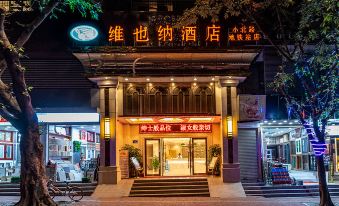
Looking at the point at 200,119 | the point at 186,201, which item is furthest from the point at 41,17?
the point at 200,119

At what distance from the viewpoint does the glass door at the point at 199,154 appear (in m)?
27.0

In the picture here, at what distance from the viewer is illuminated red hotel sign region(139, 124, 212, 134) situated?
2688 centimetres

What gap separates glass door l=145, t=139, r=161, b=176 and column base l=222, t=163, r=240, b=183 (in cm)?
456

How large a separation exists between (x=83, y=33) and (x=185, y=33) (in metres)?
5.27

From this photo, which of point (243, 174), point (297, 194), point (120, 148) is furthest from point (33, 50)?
point (297, 194)

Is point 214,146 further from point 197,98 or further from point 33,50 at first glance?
point 33,50

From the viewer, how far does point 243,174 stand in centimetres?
2536

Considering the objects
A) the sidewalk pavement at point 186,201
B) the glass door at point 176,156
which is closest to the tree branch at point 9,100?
the sidewalk pavement at point 186,201

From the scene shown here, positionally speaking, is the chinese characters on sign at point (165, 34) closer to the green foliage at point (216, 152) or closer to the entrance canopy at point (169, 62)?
the entrance canopy at point (169, 62)

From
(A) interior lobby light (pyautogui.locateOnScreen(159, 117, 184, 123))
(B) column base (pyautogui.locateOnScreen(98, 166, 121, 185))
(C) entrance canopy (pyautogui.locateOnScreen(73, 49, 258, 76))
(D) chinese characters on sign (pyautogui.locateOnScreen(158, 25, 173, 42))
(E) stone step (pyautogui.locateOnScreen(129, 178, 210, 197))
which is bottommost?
(E) stone step (pyautogui.locateOnScreen(129, 178, 210, 197))

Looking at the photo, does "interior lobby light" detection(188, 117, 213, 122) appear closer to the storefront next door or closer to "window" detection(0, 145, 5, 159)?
the storefront next door

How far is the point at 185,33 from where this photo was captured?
24609 mm

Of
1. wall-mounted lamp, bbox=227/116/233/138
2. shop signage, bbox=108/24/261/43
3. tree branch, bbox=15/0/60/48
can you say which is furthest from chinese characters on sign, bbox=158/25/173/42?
→ tree branch, bbox=15/0/60/48

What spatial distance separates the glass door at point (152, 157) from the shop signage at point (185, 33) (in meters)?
6.02
